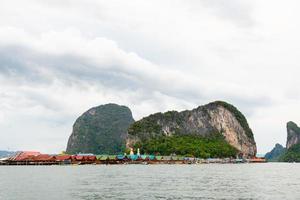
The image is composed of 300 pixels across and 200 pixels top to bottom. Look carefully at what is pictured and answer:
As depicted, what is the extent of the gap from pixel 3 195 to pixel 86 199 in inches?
504

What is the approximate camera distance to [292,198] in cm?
5294


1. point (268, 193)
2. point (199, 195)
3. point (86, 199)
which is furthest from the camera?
point (268, 193)

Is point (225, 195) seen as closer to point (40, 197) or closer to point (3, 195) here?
point (40, 197)

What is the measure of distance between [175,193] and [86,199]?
12.7m

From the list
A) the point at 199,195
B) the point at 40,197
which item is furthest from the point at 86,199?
the point at 199,195

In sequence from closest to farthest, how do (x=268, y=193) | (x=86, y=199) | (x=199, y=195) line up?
(x=86, y=199), (x=199, y=195), (x=268, y=193)

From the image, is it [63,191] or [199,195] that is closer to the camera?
[199,195]

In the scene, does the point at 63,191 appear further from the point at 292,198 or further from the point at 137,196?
the point at 292,198

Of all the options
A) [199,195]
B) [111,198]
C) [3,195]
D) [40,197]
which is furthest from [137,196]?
[3,195]

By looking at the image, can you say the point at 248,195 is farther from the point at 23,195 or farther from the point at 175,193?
the point at 23,195

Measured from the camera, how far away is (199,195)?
5528cm

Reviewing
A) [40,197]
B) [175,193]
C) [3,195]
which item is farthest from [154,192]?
[3,195]

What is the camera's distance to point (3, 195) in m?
56.3

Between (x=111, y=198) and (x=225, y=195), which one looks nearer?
(x=111, y=198)
